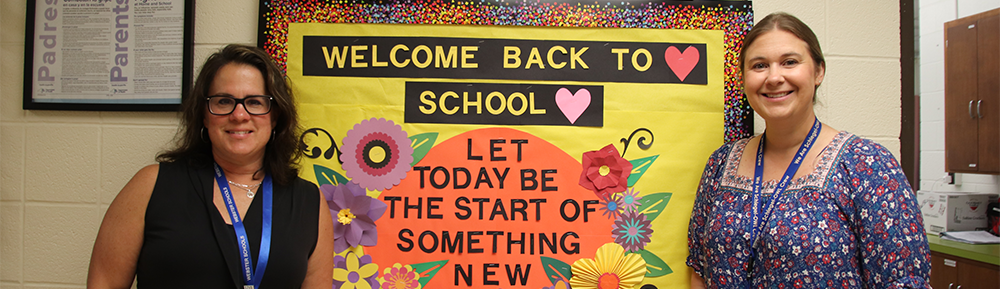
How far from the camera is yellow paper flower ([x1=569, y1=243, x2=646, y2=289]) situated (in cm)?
151

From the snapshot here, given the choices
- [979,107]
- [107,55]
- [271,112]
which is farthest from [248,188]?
[979,107]

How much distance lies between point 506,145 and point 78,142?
5.09 feet

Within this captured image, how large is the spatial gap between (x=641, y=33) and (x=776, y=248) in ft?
2.70

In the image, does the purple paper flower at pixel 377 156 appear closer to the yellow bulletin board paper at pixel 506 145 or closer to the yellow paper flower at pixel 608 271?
the yellow bulletin board paper at pixel 506 145

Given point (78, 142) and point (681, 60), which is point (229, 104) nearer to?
point (78, 142)

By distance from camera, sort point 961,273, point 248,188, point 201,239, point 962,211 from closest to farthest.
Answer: point 201,239 < point 248,188 < point 961,273 < point 962,211

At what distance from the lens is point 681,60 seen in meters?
1.56

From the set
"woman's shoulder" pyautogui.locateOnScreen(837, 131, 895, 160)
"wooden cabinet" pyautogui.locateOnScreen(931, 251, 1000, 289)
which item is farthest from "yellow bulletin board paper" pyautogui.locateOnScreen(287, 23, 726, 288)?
"wooden cabinet" pyautogui.locateOnScreen(931, 251, 1000, 289)

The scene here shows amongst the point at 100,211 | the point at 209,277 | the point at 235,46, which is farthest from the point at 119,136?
the point at 209,277

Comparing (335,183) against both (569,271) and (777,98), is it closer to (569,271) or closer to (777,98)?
(569,271)

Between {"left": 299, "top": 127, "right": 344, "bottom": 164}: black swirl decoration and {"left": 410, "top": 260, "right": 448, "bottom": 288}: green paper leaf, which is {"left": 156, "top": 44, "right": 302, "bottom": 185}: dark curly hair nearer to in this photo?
{"left": 299, "top": 127, "right": 344, "bottom": 164}: black swirl decoration

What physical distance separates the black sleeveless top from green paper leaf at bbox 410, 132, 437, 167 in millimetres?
442

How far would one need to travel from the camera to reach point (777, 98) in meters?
1.19

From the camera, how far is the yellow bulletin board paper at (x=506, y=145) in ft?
5.03
